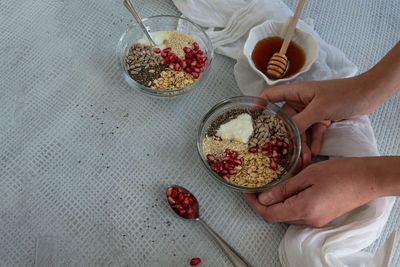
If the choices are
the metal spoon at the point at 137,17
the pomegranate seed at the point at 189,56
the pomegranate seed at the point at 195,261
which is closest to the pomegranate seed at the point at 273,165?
the pomegranate seed at the point at 195,261

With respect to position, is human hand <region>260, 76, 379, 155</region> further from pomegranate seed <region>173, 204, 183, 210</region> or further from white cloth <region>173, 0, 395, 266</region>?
pomegranate seed <region>173, 204, 183, 210</region>

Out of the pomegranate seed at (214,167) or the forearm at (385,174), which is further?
the pomegranate seed at (214,167)

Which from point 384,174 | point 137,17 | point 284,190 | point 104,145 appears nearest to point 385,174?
point 384,174

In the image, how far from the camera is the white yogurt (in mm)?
1134

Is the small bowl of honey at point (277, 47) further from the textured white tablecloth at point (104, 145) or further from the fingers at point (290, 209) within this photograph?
the fingers at point (290, 209)

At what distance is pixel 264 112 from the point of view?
1186mm

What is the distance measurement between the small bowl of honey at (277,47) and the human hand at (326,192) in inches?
15.2

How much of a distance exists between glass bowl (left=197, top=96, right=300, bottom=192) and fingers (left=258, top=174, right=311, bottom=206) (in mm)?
20

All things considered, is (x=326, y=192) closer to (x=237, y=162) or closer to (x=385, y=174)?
(x=385, y=174)

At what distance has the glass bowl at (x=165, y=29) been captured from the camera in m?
1.20

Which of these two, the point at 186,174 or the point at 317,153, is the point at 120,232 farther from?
the point at 317,153

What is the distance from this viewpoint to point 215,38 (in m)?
1.35

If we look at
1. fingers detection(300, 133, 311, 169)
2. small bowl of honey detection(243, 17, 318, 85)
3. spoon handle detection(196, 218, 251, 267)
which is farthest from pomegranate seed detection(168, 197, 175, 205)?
small bowl of honey detection(243, 17, 318, 85)

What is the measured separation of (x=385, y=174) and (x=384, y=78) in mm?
324
